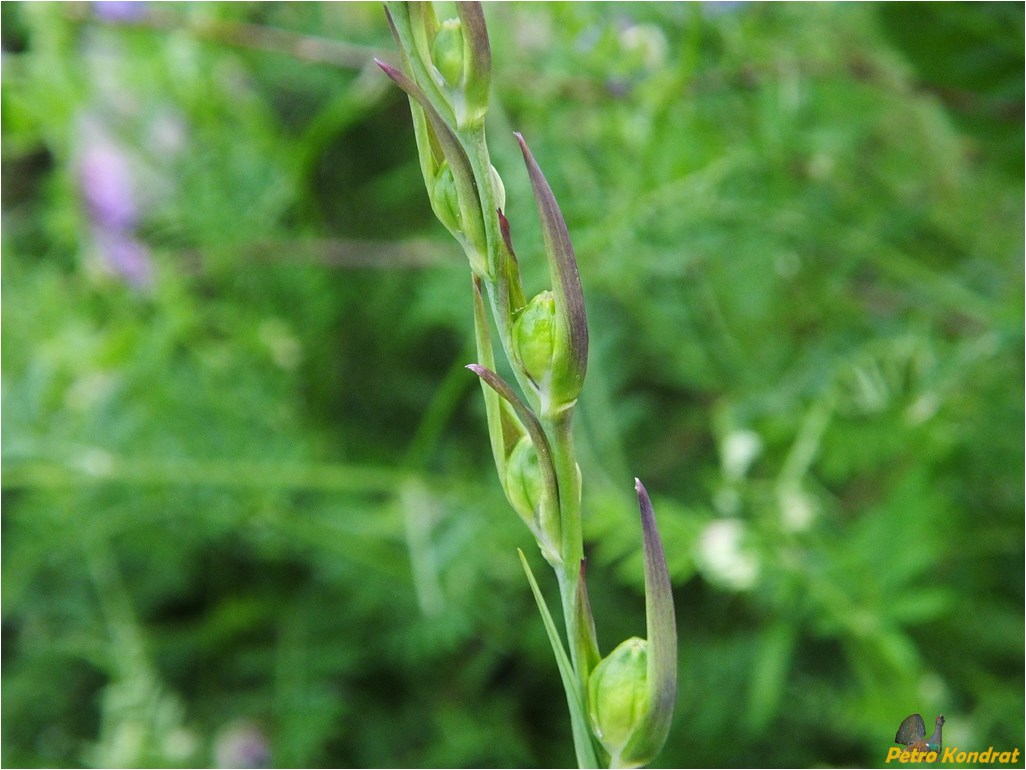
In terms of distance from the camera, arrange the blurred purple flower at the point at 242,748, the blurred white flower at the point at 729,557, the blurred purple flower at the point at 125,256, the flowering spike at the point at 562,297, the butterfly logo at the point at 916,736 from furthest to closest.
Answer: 1. the blurred purple flower at the point at 125,256
2. the blurred purple flower at the point at 242,748
3. the blurred white flower at the point at 729,557
4. the butterfly logo at the point at 916,736
5. the flowering spike at the point at 562,297

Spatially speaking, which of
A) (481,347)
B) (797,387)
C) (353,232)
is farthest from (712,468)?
(481,347)

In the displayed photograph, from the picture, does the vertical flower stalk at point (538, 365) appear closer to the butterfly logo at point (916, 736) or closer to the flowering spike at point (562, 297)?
the flowering spike at point (562, 297)

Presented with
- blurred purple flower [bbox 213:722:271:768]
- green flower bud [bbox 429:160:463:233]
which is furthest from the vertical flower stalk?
blurred purple flower [bbox 213:722:271:768]

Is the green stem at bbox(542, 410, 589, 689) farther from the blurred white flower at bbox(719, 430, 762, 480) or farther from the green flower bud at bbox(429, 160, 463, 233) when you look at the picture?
the blurred white flower at bbox(719, 430, 762, 480)

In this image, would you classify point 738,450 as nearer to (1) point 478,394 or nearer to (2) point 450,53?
(1) point 478,394

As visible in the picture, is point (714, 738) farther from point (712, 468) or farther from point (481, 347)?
point (481, 347)

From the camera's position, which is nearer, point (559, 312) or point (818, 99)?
point (559, 312)

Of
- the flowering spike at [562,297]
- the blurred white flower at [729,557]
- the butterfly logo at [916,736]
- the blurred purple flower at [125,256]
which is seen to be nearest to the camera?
the flowering spike at [562,297]

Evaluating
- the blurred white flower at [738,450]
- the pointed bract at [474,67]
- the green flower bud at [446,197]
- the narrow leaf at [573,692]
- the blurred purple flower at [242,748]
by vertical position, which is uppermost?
the pointed bract at [474,67]

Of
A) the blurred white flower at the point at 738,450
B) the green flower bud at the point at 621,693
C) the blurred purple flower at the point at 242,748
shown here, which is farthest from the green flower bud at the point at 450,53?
the blurred purple flower at the point at 242,748
